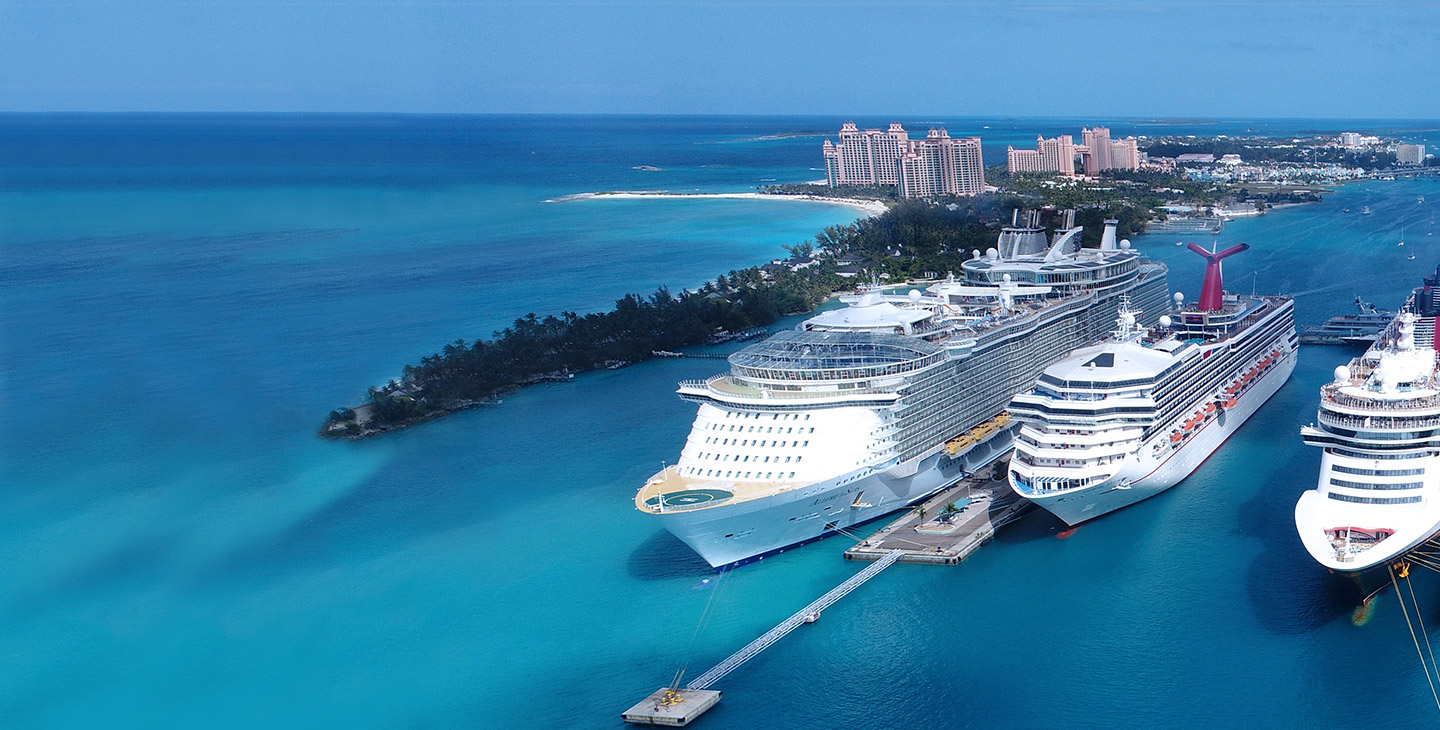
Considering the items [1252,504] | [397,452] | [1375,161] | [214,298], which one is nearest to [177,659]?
[397,452]

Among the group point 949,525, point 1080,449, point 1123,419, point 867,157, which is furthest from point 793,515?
point 867,157

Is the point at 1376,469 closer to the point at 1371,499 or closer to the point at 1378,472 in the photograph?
the point at 1378,472

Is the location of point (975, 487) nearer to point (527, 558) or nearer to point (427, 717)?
point (527, 558)

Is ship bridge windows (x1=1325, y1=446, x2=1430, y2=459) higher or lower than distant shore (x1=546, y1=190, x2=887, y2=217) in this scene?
lower

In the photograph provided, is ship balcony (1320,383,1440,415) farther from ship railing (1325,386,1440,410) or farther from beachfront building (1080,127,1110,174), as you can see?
beachfront building (1080,127,1110,174)

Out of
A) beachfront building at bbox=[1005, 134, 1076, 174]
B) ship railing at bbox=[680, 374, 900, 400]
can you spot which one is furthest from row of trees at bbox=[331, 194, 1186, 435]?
beachfront building at bbox=[1005, 134, 1076, 174]

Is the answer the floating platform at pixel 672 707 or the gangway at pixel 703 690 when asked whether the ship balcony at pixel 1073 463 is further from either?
the floating platform at pixel 672 707
